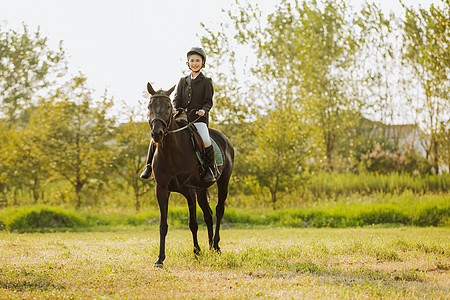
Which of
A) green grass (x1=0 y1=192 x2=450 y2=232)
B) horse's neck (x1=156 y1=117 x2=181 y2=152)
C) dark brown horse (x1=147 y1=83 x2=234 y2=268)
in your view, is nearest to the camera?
dark brown horse (x1=147 y1=83 x2=234 y2=268)

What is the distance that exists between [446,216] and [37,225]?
12704 mm

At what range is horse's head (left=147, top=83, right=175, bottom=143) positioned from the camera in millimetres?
6848

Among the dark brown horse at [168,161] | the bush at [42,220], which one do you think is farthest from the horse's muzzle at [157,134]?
the bush at [42,220]

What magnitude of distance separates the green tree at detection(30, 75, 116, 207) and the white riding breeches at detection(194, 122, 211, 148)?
1017 cm

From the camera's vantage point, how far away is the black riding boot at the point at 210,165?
26.3ft

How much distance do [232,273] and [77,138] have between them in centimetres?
1269

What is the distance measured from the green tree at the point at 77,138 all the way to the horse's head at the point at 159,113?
11.0 m

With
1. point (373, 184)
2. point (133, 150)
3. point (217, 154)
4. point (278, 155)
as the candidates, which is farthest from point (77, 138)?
point (373, 184)

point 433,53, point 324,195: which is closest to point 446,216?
point 324,195

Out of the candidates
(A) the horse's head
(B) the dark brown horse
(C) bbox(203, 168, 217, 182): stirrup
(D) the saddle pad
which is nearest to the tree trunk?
(D) the saddle pad

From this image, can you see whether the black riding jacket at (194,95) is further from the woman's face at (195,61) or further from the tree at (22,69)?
the tree at (22,69)

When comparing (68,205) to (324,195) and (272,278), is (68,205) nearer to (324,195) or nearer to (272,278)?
(324,195)

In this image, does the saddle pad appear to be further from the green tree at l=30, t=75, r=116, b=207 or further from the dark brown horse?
the green tree at l=30, t=75, r=116, b=207

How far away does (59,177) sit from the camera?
18141 millimetres
